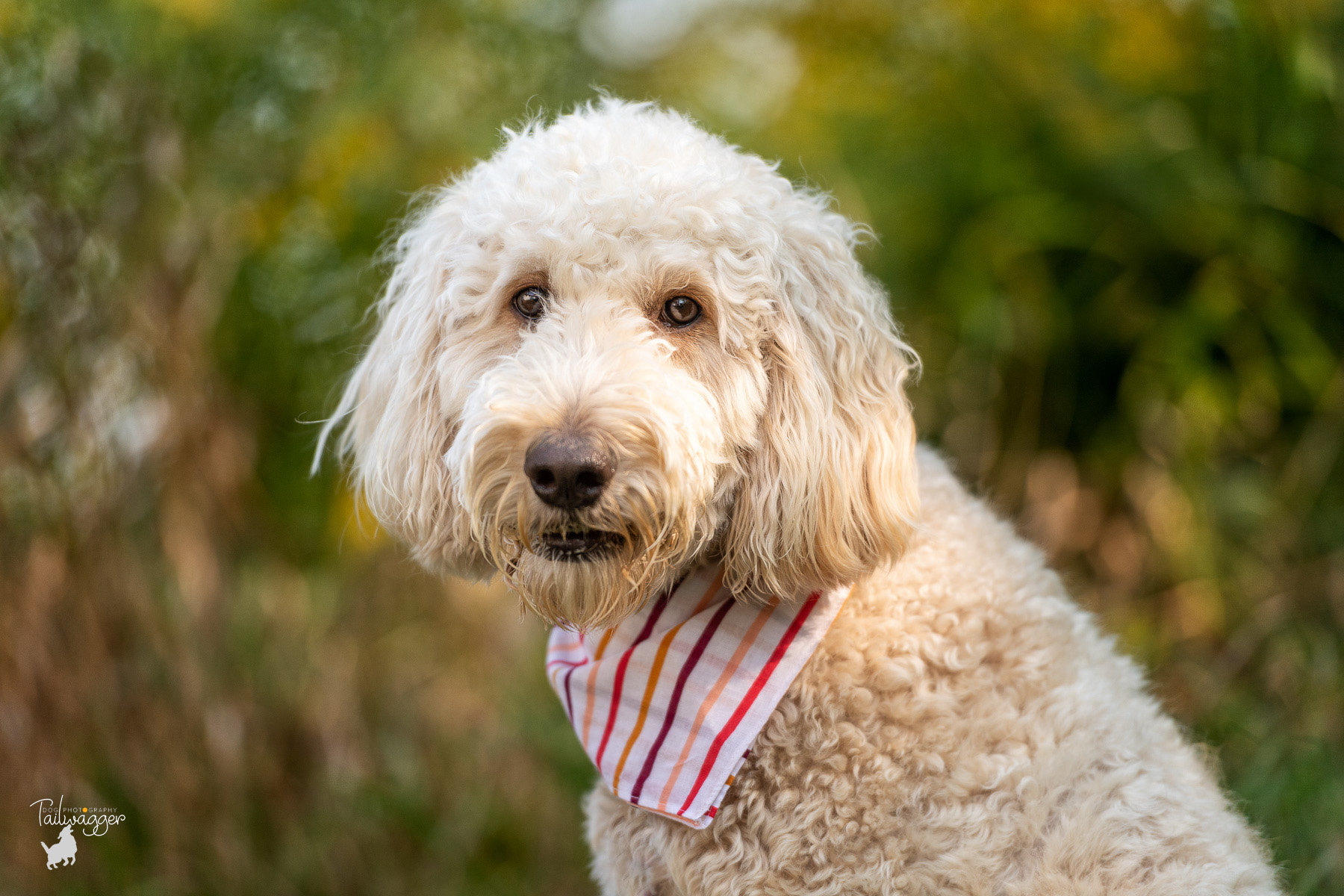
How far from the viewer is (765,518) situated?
1636mm

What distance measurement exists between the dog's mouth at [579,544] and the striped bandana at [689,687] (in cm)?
29

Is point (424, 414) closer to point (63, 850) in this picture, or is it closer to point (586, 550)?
point (586, 550)

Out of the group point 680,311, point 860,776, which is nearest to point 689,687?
point 860,776

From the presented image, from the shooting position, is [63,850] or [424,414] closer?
[424,414]

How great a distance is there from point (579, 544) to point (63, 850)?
2.36 metres

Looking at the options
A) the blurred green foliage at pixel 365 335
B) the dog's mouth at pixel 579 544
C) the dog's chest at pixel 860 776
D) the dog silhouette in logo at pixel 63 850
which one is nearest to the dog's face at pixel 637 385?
the dog's mouth at pixel 579 544

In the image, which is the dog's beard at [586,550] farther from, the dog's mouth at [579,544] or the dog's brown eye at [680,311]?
the dog's brown eye at [680,311]

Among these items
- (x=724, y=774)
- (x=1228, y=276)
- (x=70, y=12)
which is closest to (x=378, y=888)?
(x=724, y=774)

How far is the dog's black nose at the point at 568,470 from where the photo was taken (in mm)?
1400

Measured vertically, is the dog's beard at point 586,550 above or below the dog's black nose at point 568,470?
below

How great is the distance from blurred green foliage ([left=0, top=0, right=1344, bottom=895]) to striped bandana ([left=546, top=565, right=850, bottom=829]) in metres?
1.22

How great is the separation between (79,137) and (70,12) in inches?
14.4

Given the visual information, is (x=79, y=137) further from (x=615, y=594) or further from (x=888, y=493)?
(x=888, y=493)

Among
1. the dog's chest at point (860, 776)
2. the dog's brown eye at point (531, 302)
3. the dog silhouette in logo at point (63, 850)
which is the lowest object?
the dog silhouette in logo at point (63, 850)
